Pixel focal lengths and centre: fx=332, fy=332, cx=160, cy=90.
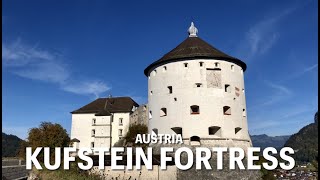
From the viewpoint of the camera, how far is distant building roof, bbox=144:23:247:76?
25828 millimetres

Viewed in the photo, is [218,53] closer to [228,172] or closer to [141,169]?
[228,172]

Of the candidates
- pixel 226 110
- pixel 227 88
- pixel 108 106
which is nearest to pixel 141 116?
pixel 108 106

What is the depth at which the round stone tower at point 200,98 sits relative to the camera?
81.1 ft

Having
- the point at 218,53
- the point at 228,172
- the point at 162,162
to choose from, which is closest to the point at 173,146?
the point at 228,172

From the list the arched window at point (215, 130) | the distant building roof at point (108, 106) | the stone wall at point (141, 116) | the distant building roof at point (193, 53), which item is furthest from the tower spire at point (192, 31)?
the distant building roof at point (108, 106)

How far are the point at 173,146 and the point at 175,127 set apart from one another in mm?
1438

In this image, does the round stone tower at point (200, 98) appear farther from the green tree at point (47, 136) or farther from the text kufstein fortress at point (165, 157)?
the green tree at point (47, 136)

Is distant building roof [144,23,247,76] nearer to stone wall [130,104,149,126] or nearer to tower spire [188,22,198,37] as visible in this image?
tower spire [188,22,198,37]

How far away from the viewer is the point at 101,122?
40344 millimetres

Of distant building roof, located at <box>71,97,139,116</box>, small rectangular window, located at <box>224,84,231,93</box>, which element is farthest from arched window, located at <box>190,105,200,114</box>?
Answer: distant building roof, located at <box>71,97,139,116</box>

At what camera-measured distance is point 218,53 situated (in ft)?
87.2

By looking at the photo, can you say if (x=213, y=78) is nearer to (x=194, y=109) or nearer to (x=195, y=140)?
(x=194, y=109)

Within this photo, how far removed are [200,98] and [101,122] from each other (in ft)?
61.0

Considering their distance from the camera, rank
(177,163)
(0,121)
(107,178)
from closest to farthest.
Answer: (0,121) < (107,178) < (177,163)
